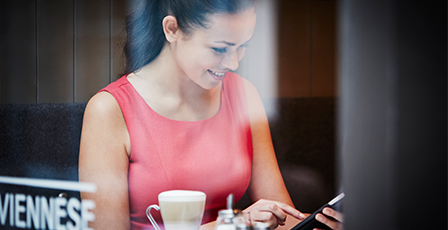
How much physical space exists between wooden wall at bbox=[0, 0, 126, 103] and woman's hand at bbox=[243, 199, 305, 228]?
1.03ft

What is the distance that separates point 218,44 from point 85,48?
254 mm

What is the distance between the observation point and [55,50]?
0.56 meters

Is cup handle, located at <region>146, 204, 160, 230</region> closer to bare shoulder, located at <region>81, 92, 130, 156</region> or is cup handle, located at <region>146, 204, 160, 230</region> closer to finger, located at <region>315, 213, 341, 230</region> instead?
bare shoulder, located at <region>81, 92, 130, 156</region>

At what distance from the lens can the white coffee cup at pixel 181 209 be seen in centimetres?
42

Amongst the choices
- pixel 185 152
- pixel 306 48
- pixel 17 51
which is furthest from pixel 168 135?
pixel 17 51

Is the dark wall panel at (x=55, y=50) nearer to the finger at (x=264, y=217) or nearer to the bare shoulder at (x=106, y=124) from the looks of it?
the bare shoulder at (x=106, y=124)

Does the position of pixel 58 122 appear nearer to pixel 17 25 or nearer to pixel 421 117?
pixel 17 25

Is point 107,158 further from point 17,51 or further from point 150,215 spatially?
point 17,51

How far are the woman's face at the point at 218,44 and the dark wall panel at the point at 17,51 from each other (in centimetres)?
33

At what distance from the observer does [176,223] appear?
0.42 meters

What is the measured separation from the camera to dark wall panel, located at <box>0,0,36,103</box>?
0.59m

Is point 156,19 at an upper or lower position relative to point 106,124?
upper

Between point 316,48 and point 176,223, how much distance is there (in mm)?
304

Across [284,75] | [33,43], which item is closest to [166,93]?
[284,75]
